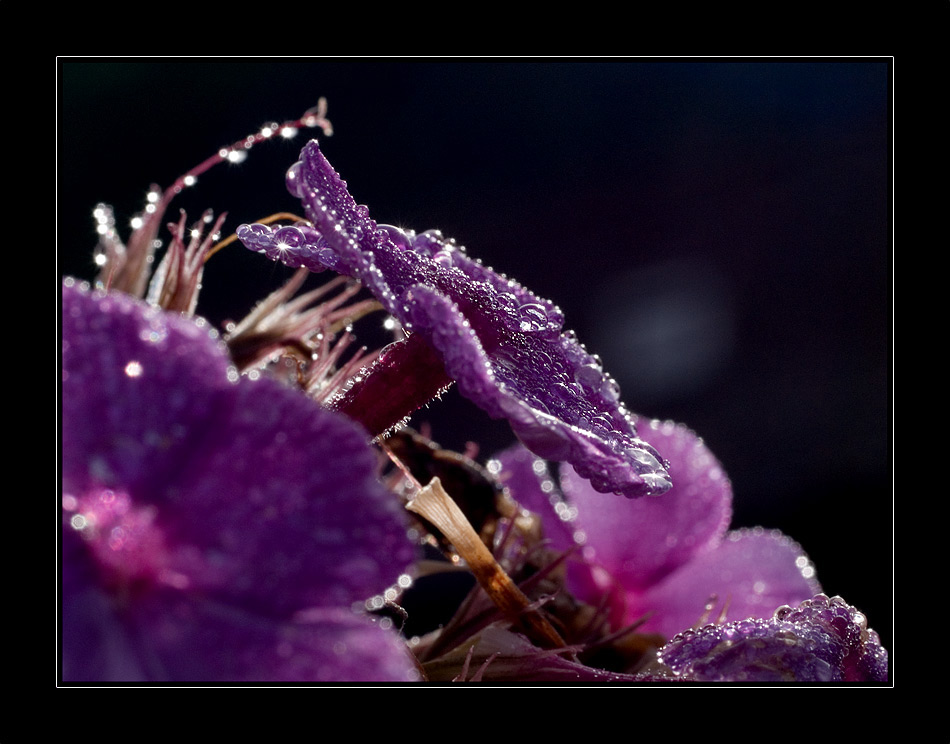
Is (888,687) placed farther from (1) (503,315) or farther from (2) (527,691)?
(1) (503,315)

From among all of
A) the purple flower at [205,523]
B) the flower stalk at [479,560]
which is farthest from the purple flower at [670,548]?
the purple flower at [205,523]

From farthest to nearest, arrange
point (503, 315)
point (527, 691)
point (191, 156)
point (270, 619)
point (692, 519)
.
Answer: point (191, 156), point (692, 519), point (503, 315), point (527, 691), point (270, 619)

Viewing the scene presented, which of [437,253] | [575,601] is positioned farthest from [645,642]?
[437,253]

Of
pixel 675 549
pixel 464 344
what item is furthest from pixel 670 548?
pixel 464 344

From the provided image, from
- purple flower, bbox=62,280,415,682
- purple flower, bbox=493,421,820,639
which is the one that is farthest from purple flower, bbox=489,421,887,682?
purple flower, bbox=62,280,415,682

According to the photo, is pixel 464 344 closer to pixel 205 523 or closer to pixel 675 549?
pixel 205 523

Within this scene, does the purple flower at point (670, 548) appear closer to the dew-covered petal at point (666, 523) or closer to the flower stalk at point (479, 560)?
the dew-covered petal at point (666, 523)
